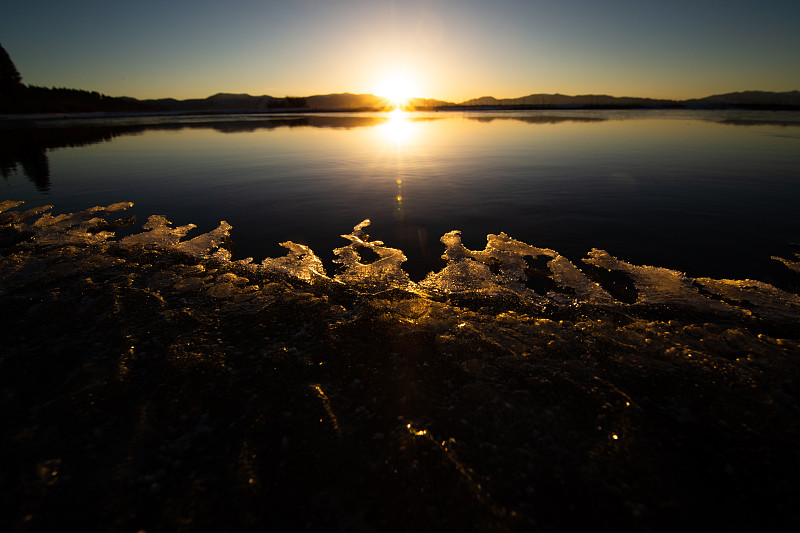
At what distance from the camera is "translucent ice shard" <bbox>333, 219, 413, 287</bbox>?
707 cm

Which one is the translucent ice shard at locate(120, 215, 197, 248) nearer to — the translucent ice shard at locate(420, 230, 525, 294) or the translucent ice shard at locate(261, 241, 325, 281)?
the translucent ice shard at locate(261, 241, 325, 281)

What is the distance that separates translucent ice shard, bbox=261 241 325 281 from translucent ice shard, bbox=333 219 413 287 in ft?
1.79

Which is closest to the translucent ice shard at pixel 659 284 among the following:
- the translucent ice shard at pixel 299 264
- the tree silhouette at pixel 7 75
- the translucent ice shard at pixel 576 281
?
the translucent ice shard at pixel 576 281

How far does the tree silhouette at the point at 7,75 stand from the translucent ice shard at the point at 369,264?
173m

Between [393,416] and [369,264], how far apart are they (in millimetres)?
4572

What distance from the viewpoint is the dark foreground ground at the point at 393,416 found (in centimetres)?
279

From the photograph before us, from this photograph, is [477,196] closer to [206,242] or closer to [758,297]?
[758,297]

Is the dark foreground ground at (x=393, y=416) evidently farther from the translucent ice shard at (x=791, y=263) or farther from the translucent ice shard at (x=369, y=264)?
the translucent ice shard at (x=791, y=263)

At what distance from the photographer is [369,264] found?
7.86 meters

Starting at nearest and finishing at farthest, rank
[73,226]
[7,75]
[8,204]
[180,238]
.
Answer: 1. [180,238]
2. [73,226]
3. [8,204]
4. [7,75]

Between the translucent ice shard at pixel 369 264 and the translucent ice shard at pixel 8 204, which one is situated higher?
the translucent ice shard at pixel 8 204

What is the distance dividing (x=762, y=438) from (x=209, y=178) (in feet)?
68.7

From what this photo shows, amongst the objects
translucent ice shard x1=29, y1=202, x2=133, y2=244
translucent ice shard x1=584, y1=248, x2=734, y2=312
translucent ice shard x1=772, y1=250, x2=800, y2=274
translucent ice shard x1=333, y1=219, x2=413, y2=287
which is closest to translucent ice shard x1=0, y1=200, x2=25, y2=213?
translucent ice shard x1=29, y1=202, x2=133, y2=244

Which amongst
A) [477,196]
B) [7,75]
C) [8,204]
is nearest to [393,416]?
[477,196]
